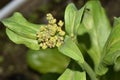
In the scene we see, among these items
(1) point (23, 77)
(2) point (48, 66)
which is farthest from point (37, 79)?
(2) point (48, 66)

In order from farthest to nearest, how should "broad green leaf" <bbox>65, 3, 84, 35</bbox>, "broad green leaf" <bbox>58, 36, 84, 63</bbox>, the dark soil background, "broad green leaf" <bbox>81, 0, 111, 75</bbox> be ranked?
the dark soil background < "broad green leaf" <bbox>81, 0, 111, 75</bbox> < "broad green leaf" <bbox>65, 3, 84, 35</bbox> < "broad green leaf" <bbox>58, 36, 84, 63</bbox>

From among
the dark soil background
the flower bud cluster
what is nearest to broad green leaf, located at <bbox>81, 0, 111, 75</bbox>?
the flower bud cluster

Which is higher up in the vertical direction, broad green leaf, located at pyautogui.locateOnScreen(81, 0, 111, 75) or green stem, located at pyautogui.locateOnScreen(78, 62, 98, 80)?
green stem, located at pyautogui.locateOnScreen(78, 62, 98, 80)

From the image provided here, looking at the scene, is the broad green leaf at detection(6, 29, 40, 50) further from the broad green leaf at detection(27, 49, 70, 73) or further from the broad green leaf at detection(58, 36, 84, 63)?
the broad green leaf at detection(27, 49, 70, 73)

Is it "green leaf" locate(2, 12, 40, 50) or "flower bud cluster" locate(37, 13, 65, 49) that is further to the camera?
"green leaf" locate(2, 12, 40, 50)

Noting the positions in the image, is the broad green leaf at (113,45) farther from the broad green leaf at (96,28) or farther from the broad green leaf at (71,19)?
the broad green leaf at (96,28)

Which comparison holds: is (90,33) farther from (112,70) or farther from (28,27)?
(28,27)

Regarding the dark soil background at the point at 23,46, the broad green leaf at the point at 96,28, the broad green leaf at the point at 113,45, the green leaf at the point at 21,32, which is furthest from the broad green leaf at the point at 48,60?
the broad green leaf at the point at 113,45
